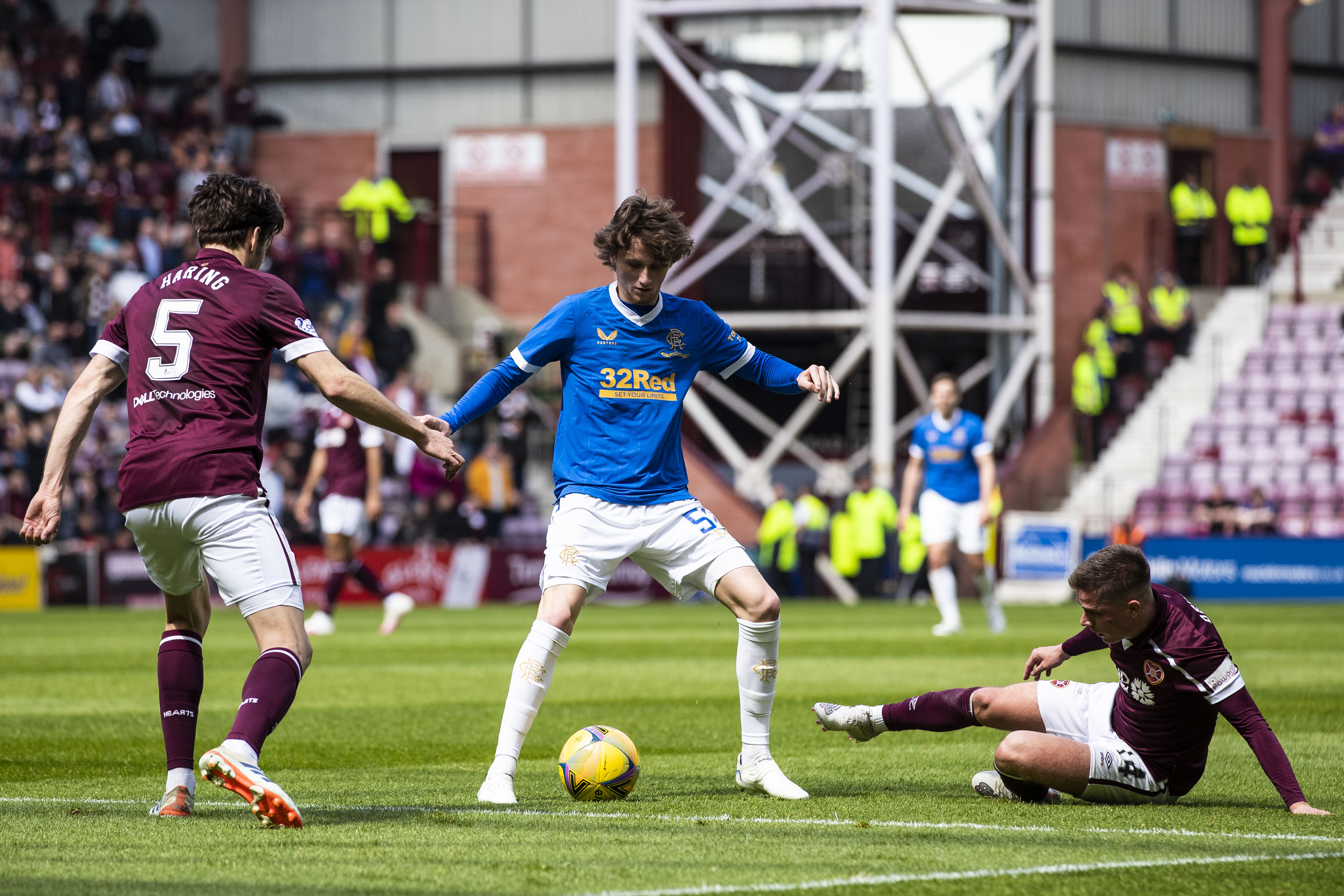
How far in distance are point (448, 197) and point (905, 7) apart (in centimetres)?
943

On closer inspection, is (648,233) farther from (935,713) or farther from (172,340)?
(935,713)

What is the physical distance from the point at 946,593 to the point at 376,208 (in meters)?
16.0

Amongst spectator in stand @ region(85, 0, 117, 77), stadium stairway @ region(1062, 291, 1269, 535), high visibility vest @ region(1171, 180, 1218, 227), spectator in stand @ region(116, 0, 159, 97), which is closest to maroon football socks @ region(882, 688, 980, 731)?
stadium stairway @ region(1062, 291, 1269, 535)

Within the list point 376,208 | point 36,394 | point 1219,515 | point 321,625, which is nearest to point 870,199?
point 1219,515

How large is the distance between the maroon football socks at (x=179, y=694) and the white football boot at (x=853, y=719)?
2.38 metres

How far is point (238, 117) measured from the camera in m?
32.2

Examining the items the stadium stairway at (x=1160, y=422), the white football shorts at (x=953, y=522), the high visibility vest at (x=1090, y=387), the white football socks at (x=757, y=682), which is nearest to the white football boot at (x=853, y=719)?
the white football socks at (x=757, y=682)

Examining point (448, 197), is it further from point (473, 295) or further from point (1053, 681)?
point (1053, 681)

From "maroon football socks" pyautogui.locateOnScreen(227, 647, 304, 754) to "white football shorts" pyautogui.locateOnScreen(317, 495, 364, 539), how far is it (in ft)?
35.1

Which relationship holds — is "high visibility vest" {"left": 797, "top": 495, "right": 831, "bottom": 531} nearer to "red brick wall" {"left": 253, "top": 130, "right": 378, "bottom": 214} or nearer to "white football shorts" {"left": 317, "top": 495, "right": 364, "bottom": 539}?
"white football shorts" {"left": 317, "top": 495, "right": 364, "bottom": 539}

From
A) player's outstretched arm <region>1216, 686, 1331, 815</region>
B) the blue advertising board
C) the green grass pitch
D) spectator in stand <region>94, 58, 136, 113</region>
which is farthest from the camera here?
spectator in stand <region>94, 58, 136, 113</region>

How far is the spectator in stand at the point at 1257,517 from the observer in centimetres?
2606

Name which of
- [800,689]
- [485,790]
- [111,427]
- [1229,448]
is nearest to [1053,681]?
[485,790]

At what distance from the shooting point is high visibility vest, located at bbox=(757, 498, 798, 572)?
2634 cm
